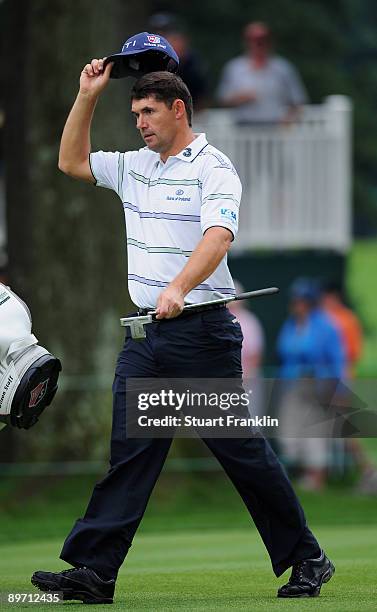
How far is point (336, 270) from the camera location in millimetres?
17125

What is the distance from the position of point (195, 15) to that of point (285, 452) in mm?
15508

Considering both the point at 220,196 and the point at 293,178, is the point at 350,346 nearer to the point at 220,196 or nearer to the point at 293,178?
the point at 293,178

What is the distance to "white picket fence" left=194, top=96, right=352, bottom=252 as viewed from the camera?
1678cm

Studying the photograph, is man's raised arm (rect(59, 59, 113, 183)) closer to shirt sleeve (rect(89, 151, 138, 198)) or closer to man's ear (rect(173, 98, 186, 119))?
shirt sleeve (rect(89, 151, 138, 198))

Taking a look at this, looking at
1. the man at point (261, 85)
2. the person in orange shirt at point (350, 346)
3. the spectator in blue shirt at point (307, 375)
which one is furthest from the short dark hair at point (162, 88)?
the man at point (261, 85)

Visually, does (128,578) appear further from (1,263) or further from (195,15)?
(195,15)

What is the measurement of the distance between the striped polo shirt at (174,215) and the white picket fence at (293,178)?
9.66m

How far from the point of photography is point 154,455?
23.2 feet

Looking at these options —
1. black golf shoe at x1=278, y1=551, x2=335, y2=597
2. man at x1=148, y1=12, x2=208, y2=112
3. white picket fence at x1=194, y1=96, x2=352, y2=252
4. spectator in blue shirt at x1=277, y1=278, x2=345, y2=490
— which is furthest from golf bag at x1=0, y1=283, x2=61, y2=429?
white picket fence at x1=194, y1=96, x2=352, y2=252

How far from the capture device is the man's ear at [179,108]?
7.08 m

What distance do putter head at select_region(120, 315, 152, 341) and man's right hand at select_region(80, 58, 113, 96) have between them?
3.43 ft

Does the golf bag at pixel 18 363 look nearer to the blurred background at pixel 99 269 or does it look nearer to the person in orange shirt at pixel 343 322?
the blurred background at pixel 99 269

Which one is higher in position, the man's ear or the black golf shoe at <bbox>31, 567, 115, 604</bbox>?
the man's ear

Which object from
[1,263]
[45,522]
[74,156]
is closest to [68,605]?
[74,156]
